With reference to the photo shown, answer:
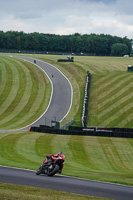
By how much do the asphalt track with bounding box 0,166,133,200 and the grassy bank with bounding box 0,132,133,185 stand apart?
7149mm

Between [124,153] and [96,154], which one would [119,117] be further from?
[96,154]

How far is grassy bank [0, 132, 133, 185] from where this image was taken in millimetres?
33128

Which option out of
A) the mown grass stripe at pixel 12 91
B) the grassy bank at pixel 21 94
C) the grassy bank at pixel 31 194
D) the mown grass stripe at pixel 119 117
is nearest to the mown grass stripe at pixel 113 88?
the mown grass stripe at pixel 119 117

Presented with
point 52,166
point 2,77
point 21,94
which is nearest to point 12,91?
point 21,94

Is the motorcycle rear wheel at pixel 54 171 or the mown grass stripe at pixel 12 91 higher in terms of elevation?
the motorcycle rear wheel at pixel 54 171

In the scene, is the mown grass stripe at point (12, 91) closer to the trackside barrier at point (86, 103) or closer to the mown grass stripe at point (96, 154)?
the trackside barrier at point (86, 103)

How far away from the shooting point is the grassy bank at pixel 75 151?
33.1 metres

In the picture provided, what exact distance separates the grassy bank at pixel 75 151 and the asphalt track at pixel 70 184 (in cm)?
715

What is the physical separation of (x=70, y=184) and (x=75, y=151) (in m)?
19.8

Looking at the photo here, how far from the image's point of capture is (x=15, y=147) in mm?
39938

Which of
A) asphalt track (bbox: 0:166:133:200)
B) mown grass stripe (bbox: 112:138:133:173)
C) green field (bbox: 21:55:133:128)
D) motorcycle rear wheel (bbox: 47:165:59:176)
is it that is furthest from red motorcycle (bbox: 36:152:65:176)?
green field (bbox: 21:55:133:128)

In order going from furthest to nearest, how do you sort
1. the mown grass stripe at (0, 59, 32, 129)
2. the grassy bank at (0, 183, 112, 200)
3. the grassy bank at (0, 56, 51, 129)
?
the grassy bank at (0, 56, 51, 129) < the mown grass stripe at (0, 59, 32, 129) < the grassy bank at (0, 183, 112, 200)

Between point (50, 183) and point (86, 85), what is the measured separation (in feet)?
240

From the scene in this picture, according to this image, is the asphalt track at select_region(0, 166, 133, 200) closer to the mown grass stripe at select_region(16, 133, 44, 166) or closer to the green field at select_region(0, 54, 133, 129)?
the mown grass stripe at select_region(16, 133, 44, 166)
